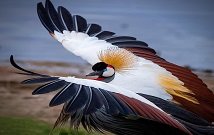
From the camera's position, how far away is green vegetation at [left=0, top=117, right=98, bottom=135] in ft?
10.1

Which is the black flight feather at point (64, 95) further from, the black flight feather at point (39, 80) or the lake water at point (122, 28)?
the lake water at point (122, 28)

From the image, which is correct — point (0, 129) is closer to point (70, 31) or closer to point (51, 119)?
point (51, 119)

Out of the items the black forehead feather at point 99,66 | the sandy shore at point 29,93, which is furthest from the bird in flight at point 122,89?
the sandy shore at point 29,93

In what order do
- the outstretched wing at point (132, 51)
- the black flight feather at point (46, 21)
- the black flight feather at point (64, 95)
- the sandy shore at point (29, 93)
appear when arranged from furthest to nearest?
1. the sandy shore at point (29, 93)
2. the black flight feather at point (46, 21)
3. the outstretched wing at point (132, 51)
4. the black flight feather at point (64, 95)

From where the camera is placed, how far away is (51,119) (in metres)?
3.36

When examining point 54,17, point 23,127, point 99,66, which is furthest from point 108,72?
point 23,127

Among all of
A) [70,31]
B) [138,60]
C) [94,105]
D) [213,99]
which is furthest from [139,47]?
[94,105]

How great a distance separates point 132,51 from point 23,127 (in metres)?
0.90

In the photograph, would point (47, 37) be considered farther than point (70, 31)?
Yes

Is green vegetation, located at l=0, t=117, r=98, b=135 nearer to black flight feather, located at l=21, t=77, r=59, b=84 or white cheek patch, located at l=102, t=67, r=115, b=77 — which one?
white cheek patch, located at l=102, t=67, r=115, b=77

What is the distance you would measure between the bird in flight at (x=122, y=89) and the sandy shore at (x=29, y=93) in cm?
56

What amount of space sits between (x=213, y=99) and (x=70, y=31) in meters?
0.99

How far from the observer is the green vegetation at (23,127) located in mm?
3072

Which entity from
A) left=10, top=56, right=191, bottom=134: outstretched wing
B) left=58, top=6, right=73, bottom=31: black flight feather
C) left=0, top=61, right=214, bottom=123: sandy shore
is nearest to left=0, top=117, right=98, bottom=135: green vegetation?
left=0, top=61, right=214, bottom=123: sandy shore
